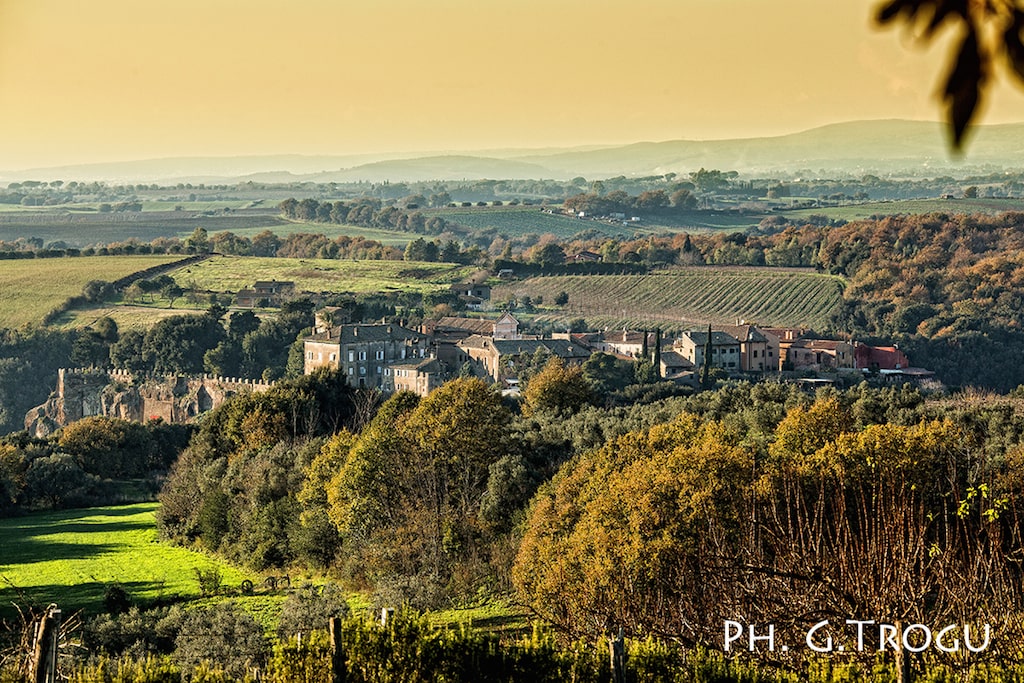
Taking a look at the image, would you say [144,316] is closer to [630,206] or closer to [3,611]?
[3,611]

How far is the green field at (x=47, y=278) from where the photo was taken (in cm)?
7738

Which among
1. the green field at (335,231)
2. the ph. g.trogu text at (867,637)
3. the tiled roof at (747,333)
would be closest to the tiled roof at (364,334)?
the tiled roof at (747,333)

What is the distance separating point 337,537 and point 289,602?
6454 millimetres

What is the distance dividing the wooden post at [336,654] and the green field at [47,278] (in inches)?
2679

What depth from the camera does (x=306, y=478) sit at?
93.0 feet

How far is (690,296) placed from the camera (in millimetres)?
84125

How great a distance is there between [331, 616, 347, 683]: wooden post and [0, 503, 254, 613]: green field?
11.4 metres

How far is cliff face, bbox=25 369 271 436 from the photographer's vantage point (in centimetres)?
6241

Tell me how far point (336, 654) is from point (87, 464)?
2933 cm

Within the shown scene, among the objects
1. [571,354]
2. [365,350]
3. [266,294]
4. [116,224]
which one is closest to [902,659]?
[571,354]

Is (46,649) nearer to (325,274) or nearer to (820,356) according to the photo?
(820,356)

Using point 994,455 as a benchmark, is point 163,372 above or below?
below

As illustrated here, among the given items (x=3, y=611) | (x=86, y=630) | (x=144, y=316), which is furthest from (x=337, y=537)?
(x=144, y=316)

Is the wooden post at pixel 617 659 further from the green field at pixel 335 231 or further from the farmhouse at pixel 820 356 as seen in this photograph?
the green field at pixel 335 231
